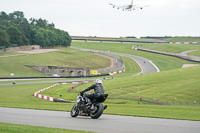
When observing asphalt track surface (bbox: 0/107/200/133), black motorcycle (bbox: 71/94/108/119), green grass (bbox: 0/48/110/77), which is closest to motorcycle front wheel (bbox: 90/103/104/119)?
black motorcycle (bbox: 71/94/108/119)

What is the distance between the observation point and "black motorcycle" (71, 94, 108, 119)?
17938 millimetres

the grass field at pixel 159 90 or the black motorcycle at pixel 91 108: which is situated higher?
the black motorcycle at pixel 91 108

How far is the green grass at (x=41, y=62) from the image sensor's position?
90688mm

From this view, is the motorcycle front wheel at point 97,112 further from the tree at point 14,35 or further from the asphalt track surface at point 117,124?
the tree at point 14,35

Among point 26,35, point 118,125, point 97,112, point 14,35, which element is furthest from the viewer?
point 26,35

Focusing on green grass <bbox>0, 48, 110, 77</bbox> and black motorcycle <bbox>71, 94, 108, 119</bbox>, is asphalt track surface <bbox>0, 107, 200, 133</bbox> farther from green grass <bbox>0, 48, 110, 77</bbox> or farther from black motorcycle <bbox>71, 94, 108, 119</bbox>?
green grass <bbox>0, 48, 110, 77</bbox>

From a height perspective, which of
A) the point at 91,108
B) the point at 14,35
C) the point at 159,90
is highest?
the point at 14,35

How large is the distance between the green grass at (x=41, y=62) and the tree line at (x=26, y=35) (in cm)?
1165

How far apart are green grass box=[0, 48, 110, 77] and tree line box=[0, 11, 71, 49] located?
38.2 feet

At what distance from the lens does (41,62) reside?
354ft

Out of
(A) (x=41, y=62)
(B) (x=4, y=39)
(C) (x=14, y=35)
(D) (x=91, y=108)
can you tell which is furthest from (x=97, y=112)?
(C) (x=14, y=35)

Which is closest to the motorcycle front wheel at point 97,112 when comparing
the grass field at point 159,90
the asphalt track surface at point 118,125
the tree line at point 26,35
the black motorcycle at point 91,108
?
the black motorcycle at point 91,108

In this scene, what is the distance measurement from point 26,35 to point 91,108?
5182 inches

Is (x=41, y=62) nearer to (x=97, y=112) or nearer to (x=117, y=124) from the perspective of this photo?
(x=97, y=112)
